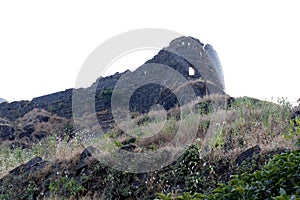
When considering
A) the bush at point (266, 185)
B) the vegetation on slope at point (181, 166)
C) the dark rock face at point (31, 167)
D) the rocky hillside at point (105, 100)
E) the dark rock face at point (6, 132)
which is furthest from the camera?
the dark rock face at point (6, 132)

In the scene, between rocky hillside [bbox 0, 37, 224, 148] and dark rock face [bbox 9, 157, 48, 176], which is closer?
dark rock face [bbox 9, 157, 48, 176]

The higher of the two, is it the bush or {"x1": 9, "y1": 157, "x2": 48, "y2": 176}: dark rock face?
the bush

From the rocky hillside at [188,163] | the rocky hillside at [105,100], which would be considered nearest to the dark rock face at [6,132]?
the rocky hillside at [105,100]

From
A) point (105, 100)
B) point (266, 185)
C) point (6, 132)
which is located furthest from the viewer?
point (105, 100)

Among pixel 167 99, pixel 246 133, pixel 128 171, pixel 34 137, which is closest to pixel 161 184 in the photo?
pixel 128 171

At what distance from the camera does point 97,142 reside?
7520mm

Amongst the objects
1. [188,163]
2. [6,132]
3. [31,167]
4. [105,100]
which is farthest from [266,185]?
[6,132]

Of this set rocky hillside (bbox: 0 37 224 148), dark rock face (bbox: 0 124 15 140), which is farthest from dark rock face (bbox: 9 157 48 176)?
dark rock face (bbox: 0 124 15 140)

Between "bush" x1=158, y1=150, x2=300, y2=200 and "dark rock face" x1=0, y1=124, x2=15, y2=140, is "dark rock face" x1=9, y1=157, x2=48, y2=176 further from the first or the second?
"dark rock face" x1=0, y1=124, x2=15, y2=140

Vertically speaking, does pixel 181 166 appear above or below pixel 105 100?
below

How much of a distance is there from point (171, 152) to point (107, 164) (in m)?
1.03

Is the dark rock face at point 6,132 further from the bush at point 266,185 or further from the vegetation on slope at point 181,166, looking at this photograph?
the bush at point 266,185

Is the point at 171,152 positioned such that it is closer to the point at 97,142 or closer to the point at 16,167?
the point at 97,142

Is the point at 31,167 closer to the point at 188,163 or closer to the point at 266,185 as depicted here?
the point at 188,163
